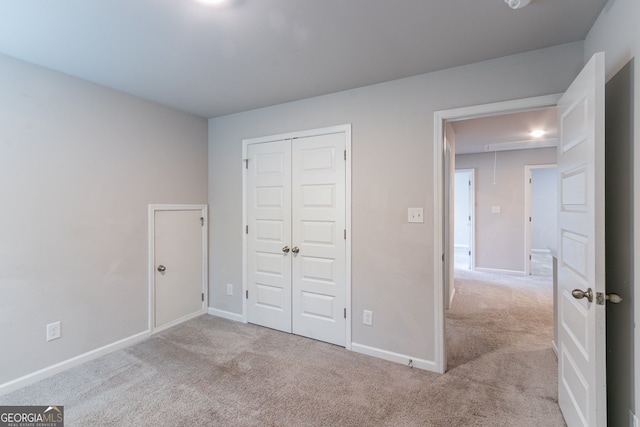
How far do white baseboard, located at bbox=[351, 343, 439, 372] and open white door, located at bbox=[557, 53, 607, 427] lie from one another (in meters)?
0.83

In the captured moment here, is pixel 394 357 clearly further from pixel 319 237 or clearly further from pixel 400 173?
pixel 400 173

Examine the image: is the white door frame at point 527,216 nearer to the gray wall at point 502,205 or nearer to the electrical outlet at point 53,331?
the gray wall at point 502,205

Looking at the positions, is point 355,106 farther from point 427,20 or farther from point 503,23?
point 503,23

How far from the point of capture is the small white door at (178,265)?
310 cm

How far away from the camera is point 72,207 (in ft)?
7.92

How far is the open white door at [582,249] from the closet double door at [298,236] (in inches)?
63.2

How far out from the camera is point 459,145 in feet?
17.2

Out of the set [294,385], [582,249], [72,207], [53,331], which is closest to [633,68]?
[582,249]

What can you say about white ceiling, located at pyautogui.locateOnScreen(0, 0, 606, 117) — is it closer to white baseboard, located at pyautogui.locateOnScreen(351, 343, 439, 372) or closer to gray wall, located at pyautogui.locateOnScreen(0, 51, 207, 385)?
gray wall, located at pyautogui.locateOnScreen(0, 51, 207, 385)

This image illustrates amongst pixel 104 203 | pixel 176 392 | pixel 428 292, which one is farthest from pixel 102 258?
pixel 428 292

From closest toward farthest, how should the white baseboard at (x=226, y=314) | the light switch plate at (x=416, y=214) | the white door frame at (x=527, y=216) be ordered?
the light switch plate at (x=416, y=214) < the white baseboard at (x=226, y=314) < the white door frame at (x=527, y=216)

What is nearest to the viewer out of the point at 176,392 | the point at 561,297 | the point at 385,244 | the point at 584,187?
the point at 584,187

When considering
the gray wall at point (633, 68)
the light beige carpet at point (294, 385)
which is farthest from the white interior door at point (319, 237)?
the gray wall at point (633, 68)

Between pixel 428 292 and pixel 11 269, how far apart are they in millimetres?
3137
